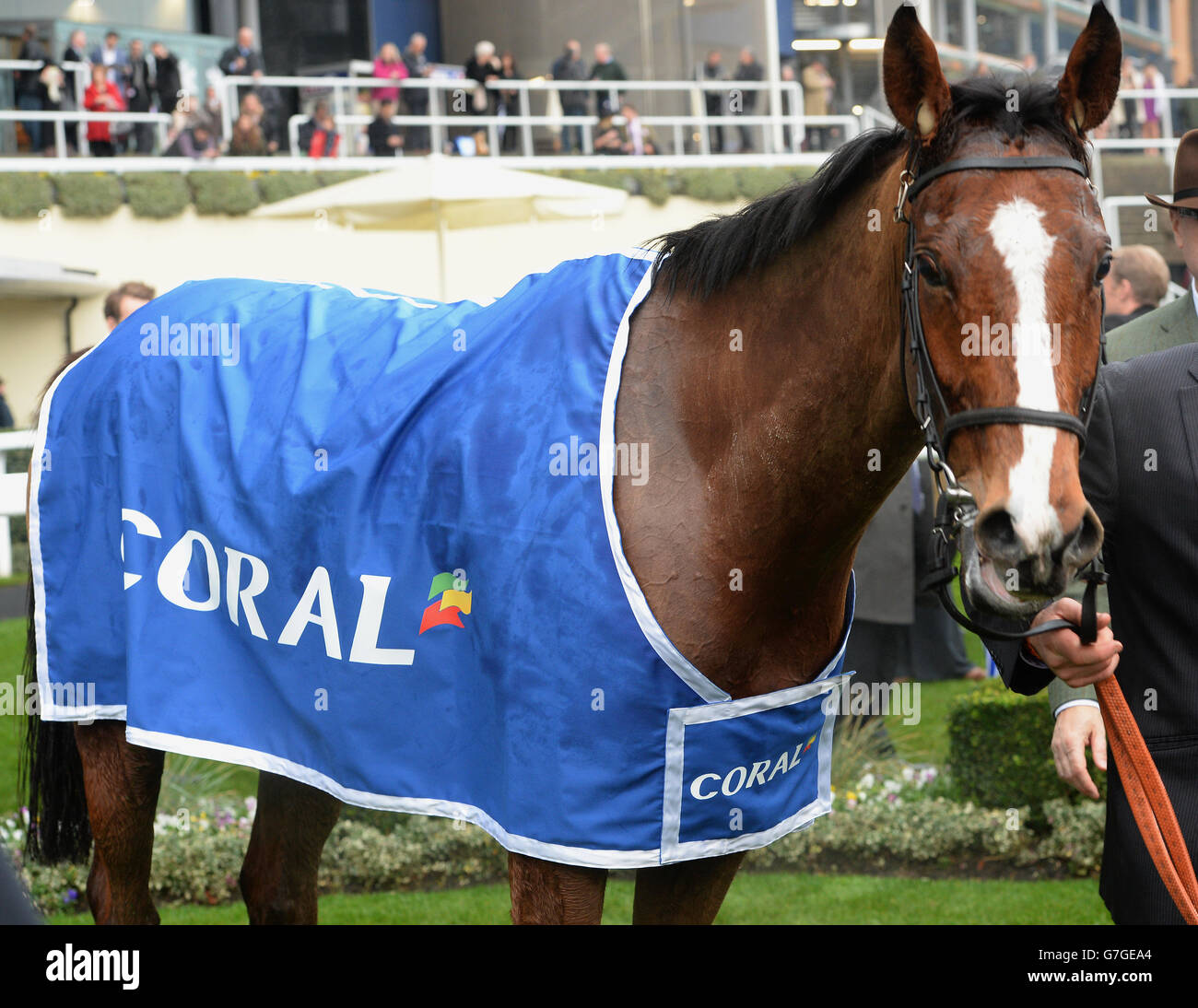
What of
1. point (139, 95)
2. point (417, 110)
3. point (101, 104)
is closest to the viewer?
point (101, 104)

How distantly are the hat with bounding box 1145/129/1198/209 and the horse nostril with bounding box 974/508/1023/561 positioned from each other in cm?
106

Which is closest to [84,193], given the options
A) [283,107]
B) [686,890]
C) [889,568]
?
[283,107]

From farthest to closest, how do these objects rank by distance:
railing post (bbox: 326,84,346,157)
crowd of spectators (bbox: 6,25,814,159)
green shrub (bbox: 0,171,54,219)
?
railing post (bbox: 326,84,346,157), crowd of spectators (bbox: 6,25,814,159), green shrub (bbox: 0,171,54,219)

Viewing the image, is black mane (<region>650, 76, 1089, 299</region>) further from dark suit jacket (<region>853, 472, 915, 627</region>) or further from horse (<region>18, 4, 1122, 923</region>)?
dark suit jacket (<region>853, 472, 915, 627</region>)

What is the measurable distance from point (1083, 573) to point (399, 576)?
4.10 ft

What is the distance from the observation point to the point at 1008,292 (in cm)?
172

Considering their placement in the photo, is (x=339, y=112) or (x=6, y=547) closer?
(x=6, y=547)

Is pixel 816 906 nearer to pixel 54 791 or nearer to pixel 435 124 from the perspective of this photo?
pixel 54 791

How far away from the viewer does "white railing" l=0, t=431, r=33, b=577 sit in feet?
24.2

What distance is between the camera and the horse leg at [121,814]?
317 cm

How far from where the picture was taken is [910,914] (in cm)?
432

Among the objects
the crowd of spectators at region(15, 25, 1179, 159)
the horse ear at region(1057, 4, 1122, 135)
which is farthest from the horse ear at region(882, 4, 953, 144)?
the crowd of spectators at region(15, 25, 1179, 159)
